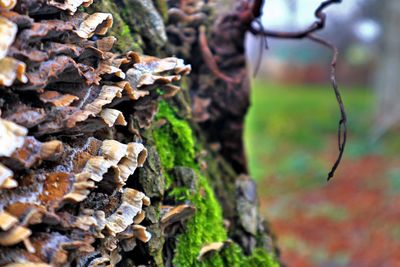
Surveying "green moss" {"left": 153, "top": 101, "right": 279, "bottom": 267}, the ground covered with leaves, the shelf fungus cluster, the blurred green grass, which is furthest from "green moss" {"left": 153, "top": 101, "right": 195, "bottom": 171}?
the blurred green grass

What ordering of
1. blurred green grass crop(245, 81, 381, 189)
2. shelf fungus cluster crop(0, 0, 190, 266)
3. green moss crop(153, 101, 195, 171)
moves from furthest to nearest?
blurred green grass crop(245, 81, 381, 189) → green moss crop(153, 101, 195, 171) → shelf fungus cluster crop(0, 0, 190, 266)

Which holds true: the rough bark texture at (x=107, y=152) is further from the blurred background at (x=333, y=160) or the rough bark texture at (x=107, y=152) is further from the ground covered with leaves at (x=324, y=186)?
the ground covered with leaves at (x=324, y=186)

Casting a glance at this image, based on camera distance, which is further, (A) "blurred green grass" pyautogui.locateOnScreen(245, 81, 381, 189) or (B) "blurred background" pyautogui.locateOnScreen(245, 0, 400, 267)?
(A) "blurred green grass" pyautogui.locateOnScreen(245, 81, 381, 189)

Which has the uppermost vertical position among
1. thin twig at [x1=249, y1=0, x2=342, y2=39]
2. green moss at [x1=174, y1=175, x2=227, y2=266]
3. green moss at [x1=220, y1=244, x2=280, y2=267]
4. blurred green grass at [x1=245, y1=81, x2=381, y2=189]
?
thin twig at [x1=249, y1=0, x2=342, y2=39]

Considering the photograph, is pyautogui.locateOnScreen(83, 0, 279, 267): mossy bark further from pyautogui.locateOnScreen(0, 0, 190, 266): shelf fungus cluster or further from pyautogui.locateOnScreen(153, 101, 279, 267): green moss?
pyautogui.locateOnScreen(0, 0, 190, 266): shelf fungus cluster

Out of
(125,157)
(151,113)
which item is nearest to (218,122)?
(151,113)

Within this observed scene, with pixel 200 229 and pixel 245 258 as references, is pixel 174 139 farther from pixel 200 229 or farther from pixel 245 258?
pixel 245 258

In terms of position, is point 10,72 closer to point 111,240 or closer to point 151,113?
point 111,240

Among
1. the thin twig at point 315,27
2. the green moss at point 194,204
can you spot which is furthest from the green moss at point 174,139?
the thin twig at point 315,27
